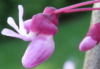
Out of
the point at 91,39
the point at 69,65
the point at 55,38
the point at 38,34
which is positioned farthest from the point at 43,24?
the point at 55,38

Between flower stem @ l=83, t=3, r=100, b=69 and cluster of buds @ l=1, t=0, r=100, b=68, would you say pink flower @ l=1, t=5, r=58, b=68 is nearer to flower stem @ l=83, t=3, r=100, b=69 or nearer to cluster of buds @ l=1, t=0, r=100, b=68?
cluster of buds @ l=1, t=0, r=100, b=68

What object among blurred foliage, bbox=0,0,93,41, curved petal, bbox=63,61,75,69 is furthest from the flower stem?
blurred foliage, bbox=0,0,93,41

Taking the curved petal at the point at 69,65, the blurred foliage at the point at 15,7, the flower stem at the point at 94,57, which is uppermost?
the blurred foliage at the point at 15,7

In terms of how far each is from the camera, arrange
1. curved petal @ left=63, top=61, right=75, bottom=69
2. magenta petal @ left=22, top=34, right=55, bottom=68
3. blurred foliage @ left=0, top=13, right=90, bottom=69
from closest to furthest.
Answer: magenta petal @ left=22, top=34, right=55, bottom=68 < curved petal @ left=63, top=61, right=75, bottom=69 < blurred foliage @ left=0, top=13, right=90, bottom=69

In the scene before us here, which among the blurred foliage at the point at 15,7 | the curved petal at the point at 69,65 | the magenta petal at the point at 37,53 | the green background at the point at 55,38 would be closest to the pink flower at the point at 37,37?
the magenta petal at the point at 37,53

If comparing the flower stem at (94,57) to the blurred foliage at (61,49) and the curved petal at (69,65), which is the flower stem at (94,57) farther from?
the blurred foliage at (61,49)

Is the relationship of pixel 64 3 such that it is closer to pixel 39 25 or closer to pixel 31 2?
pixel 31 2
